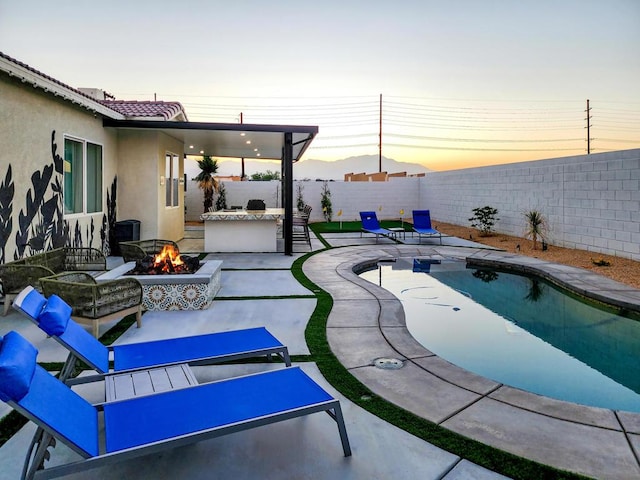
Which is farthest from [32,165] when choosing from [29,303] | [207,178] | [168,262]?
[207,178]

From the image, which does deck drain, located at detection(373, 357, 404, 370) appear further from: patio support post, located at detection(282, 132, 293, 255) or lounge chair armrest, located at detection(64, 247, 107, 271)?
patio support post, located at detection(282, 132, 293, 255)

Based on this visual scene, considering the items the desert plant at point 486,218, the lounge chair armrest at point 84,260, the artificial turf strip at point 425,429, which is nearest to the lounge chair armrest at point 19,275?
the lounge chair armrest at point 84,260

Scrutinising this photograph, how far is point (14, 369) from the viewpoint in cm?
196

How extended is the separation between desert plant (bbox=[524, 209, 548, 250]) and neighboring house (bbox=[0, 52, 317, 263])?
6.66 m

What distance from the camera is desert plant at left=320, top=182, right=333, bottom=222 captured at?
69.4ft

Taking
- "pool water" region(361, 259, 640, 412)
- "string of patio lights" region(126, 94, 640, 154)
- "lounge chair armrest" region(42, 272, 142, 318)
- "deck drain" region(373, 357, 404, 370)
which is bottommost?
"pool water" region(361, 259, 640, 412)

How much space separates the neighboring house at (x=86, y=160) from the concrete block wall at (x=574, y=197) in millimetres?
6791

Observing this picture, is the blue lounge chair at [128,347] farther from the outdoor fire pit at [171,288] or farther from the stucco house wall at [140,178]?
the stucco house wall at [140,178]

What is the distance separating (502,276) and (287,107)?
28095 mm

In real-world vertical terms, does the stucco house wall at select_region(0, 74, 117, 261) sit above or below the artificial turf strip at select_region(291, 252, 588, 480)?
above

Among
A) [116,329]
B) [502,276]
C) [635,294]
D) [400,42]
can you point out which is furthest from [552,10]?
[116,329]

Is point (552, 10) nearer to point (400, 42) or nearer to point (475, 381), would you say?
point (400, 42)

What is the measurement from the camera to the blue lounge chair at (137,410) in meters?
2.08

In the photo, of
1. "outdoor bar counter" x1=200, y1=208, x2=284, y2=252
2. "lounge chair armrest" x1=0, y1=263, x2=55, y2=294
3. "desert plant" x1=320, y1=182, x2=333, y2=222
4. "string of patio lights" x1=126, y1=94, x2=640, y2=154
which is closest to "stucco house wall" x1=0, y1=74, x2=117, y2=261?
"lounge chair armrest" x1=0, y1=263, x2=55, y2=294
